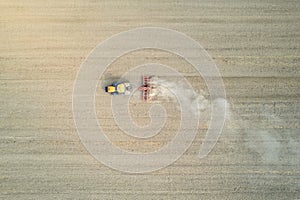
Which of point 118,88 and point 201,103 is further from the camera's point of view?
point 201,103

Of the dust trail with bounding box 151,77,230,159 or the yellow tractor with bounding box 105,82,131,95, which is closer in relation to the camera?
the yellow tractor with bounding box 105,82,131,95

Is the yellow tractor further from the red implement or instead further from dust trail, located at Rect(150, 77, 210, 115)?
dust trail, located at Rect(150, 77, 210, 115)

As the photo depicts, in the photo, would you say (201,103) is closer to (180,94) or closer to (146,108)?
(180,94)

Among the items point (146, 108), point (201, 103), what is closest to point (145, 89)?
point (146, 108)

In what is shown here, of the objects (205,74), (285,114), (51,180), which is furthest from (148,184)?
(285,114)

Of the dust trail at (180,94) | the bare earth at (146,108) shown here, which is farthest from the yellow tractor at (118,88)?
the dust trail at (180,94)

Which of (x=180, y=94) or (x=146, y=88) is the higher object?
(x=146, y=88)

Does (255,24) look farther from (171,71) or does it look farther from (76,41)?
(76,41)

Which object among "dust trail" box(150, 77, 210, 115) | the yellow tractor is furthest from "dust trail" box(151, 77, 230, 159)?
the yellow tractor
